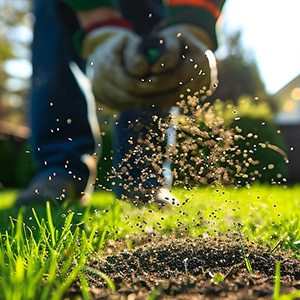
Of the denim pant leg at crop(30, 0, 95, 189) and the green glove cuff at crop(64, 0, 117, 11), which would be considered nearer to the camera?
the green glove cuff at crop(64, 0, 117, 11)

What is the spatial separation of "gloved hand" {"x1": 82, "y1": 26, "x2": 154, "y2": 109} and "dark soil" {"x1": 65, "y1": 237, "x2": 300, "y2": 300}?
764 mm

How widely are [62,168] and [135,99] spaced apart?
3.81 ft

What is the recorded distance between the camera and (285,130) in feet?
28.7

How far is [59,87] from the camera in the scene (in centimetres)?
280

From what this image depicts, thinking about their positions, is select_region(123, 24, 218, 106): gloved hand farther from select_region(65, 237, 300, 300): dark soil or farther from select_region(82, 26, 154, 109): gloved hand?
select_region(65, 237, 300, 300): dark soil

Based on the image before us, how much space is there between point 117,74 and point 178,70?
369mm

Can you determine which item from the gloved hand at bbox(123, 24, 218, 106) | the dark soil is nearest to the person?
the gloved hand at bbox(123, 24, 218, 106)

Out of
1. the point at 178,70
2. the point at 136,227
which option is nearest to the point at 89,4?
the point at 178,70

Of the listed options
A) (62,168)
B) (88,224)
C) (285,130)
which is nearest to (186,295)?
(88,224)

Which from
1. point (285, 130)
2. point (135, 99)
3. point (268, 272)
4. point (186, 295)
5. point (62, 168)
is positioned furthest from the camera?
point (285, 130)

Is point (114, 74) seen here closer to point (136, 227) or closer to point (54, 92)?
point (136, 227)

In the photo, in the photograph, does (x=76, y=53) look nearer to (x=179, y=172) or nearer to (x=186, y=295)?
(x=179, y=172)

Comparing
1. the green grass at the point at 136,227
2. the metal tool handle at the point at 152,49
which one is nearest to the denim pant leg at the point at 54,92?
the metal tool handle at the point at 152,49

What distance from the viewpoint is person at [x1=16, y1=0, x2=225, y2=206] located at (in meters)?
1.28
